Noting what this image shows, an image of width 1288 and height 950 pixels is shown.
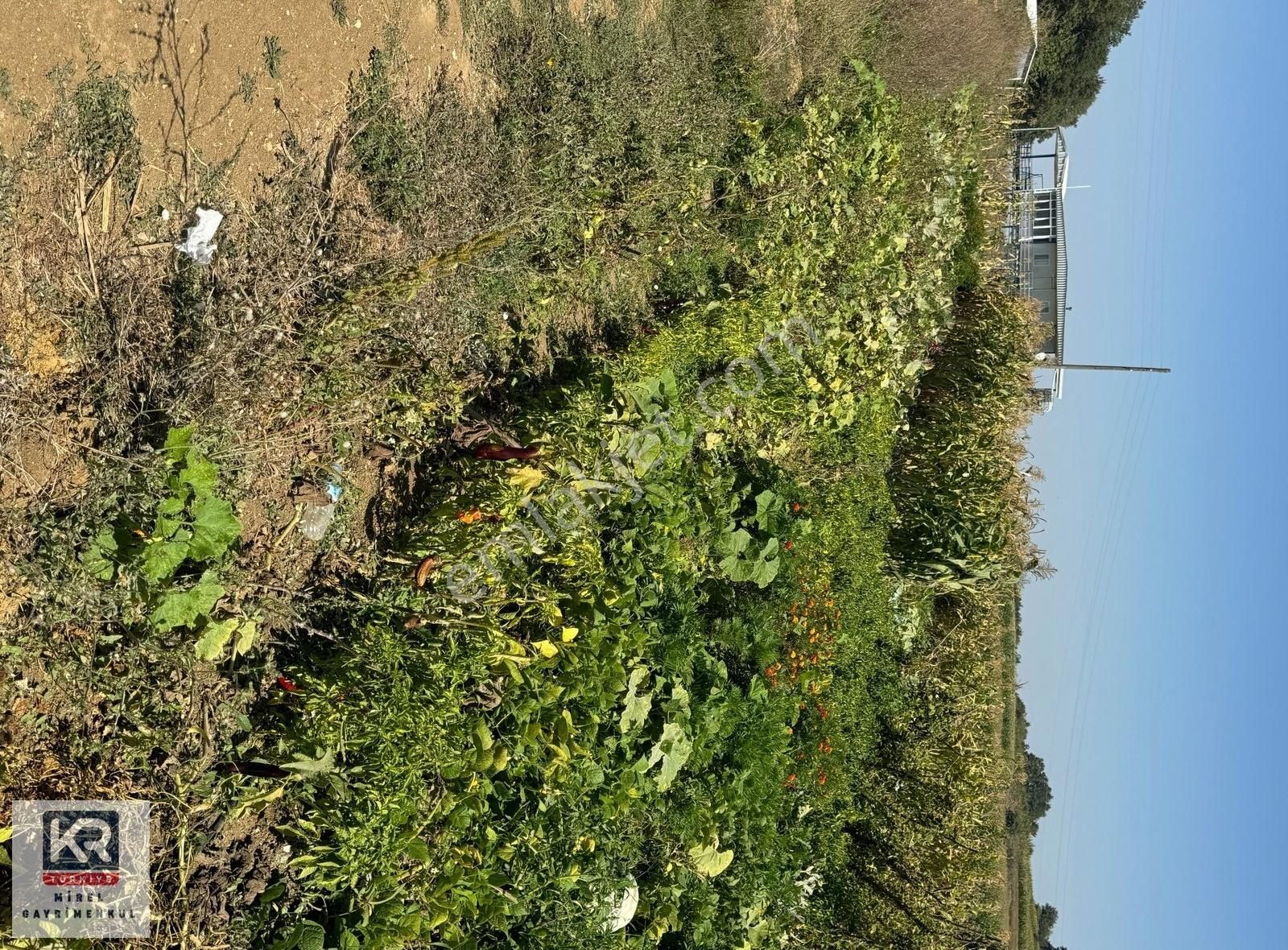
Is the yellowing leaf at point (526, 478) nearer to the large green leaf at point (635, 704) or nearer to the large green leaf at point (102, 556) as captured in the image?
the large green leaf at point (635, 704)

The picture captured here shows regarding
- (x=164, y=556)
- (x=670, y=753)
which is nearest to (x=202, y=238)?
(x=164, y=556)

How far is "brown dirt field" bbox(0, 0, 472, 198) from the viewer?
11.2 ft

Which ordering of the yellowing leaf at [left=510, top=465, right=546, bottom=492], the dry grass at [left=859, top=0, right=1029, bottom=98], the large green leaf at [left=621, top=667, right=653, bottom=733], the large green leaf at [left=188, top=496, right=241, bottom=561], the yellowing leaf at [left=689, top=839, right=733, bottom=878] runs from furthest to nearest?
1. the dry grass at [left=859, top=0, right=1029, bottom=98]
2. the yellowing leaf at [left=689, top=839, right=733, bottom=878]
3. the large green leaf at [left=621, top=667, right=653, bottom=733]
4. the yellowing leaf at [left=510, top=465, right=546, bottom=492]
5. the large green leaf at [left=188, top=496, right=241, bottom=561]

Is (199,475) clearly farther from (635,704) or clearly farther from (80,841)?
(635,704)

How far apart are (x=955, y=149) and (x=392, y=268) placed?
7308 mm

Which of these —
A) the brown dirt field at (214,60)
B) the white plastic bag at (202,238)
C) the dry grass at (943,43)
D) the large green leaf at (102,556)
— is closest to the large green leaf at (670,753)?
the large green leaf at (102,556)

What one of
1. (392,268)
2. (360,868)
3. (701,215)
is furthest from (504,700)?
(701,215)

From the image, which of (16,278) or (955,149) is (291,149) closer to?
(16,278)

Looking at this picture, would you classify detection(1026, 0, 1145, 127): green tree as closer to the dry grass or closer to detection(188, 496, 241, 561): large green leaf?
the dry grass

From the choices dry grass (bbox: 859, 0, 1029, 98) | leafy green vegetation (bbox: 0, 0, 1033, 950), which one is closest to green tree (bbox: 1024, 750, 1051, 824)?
leafy green vegetation (bbox: 0, 0, 1033, 950)

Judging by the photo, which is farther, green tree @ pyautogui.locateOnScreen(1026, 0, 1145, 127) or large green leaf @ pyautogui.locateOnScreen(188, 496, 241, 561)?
green tree @ pyautogui.locateOnScreen(1026, 0, 1145, 127)

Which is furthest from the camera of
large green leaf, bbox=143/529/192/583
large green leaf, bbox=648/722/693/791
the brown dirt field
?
large green leaf, bbox=648/722/693/791

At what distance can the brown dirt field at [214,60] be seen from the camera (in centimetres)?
340

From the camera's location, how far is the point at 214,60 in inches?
154
